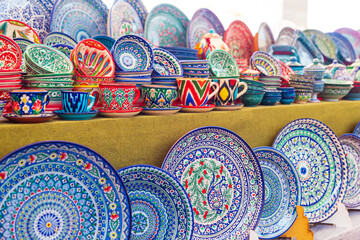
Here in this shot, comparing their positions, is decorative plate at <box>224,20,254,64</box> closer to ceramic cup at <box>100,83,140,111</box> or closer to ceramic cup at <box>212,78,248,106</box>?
ceramic cup at <box>212,78,248,106</box>

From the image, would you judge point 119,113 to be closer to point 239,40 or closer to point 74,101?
point 74,101

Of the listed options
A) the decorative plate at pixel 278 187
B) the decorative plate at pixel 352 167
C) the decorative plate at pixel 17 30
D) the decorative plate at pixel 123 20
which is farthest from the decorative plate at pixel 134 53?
the decorative plate at pixel 352 167

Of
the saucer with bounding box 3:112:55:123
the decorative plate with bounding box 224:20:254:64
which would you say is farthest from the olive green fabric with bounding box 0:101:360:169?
the decorative plate with bounding box 224:20:254:64

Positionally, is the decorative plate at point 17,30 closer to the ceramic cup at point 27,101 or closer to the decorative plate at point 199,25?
the ceramic cup at point 27,101

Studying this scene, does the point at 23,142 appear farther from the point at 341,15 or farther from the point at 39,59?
the point at 341,15

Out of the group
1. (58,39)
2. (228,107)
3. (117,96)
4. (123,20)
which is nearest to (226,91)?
(228,107)

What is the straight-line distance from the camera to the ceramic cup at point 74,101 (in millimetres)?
955

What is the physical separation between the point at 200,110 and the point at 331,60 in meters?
1.45

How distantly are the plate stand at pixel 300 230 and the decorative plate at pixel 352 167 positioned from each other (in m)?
0.50

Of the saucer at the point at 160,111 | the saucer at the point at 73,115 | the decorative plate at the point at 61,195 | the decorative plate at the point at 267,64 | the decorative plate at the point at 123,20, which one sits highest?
the decorative plate at the point at 123,20

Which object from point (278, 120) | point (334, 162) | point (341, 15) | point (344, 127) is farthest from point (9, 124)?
point (341, 15)

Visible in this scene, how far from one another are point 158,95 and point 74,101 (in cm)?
30

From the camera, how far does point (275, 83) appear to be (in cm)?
157

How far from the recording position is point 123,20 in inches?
57.9
